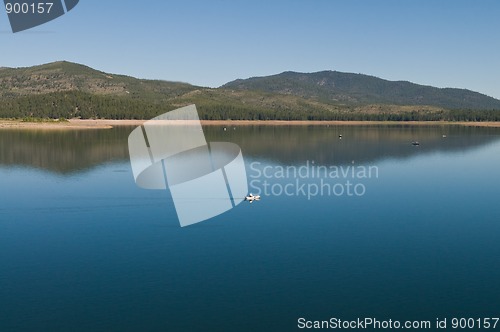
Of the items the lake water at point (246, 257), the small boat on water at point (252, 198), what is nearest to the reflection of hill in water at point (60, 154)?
the lake water at point (246, 257)

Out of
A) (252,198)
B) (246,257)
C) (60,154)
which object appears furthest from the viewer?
(60,154)

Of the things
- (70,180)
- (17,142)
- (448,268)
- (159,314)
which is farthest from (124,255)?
(17,142)

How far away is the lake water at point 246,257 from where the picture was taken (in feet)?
81.6

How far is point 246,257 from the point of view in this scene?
33.1 metres

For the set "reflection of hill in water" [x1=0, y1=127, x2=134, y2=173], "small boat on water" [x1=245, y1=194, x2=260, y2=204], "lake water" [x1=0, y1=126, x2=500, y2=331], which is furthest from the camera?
"reflection of hill in water" [x1=0, y1=127, x2=134, y2=173]

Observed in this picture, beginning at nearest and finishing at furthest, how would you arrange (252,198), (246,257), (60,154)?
(246,257), (252,198), (60,154)

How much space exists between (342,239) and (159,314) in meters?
17.1

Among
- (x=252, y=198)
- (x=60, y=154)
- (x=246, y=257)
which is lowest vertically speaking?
(x=246, y=257)

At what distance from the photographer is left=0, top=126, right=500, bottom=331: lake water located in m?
24.9

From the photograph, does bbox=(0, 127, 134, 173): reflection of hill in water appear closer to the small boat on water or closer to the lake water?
the lake water

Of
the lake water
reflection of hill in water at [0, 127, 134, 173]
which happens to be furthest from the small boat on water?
reflection of hill in water at [0, 127, 134, 173]

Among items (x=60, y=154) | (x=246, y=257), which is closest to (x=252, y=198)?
(x=246, y=257)

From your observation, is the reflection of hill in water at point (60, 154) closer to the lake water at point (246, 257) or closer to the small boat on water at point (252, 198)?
the lake water at point (246, 257)

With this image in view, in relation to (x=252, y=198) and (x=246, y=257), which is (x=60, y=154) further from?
(x=246, y=257)
